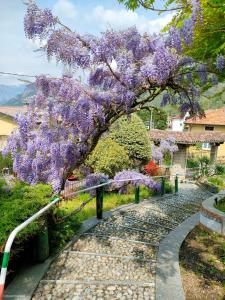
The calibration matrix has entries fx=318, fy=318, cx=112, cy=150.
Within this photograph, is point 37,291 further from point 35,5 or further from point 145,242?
point 35,5

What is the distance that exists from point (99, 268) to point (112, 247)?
39.2 inches

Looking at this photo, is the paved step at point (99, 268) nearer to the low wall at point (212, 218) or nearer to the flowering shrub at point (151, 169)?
the low wall at point (212, 218)

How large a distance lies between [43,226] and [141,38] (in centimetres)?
365

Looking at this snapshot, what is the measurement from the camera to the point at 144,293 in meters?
4.59

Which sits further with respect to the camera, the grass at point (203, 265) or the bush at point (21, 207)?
the grass at point (203, 265)

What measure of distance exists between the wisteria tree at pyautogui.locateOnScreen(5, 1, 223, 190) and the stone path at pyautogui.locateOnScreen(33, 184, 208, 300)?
4.84 feet

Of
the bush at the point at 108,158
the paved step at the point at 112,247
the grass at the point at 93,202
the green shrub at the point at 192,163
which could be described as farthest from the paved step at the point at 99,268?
the green shrub at the point at 192,163

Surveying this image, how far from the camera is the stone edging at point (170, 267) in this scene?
459 cm

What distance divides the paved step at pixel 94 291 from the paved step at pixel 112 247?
1223 mm

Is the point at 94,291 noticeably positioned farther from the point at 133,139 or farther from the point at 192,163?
the point at 192,163

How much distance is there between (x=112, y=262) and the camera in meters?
5.61

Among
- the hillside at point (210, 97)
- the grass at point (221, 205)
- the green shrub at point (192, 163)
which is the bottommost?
the green shrub at point (192, 163)

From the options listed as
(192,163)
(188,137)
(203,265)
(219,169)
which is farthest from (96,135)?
(219,169)

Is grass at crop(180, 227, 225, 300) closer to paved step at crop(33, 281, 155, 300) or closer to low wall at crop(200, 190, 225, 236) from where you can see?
low wall at crop(200, 190, 225, 236)
